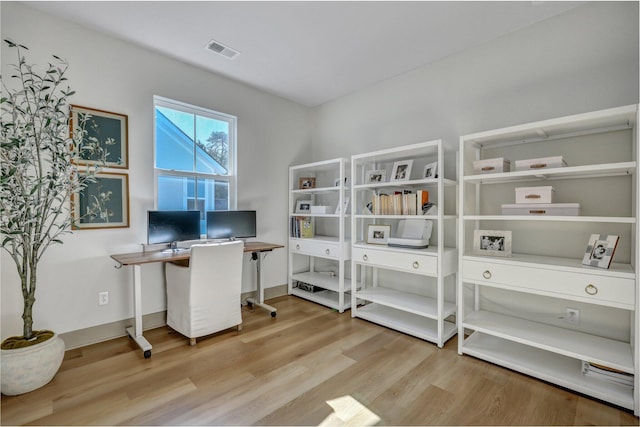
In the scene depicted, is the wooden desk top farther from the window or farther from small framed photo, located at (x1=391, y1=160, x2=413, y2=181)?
small framed photo, located at (x1=391, y1=160, x2=413, y2=181)

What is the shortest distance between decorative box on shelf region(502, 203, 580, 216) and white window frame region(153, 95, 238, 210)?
109 inches

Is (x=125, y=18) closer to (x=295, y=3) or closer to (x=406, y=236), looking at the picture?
(x=295, y=3)

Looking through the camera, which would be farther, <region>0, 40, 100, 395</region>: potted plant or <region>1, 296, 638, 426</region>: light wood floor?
<region>0, 40, 100, 395</region>: potted plant

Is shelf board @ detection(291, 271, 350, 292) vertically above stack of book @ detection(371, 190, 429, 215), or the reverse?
stack of book @ detection(371, 190, 429, 215)

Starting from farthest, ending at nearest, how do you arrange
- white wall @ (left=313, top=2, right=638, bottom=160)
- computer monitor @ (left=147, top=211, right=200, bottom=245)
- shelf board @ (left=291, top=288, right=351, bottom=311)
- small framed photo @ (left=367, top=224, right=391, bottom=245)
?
1. shelf board @ (left=291, top=288, right=351, bottom=311)
2. small framed photo @ (left=367, top=224, right=391, bottom=245)
3. computer monitor @ (left=147, top=211, right=200, bottom=245)
4. white wall @ (left=313, top=2, right=638, bottom=160)

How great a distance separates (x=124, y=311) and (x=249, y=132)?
2.31 meters

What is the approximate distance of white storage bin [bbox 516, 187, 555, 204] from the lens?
2021 mm

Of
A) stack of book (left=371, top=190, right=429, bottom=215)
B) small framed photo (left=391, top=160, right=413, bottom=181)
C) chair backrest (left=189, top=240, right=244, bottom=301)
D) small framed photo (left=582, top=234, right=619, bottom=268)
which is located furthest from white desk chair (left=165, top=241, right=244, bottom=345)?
small framed photo (left=582, top=234, right=619, bottom=268)

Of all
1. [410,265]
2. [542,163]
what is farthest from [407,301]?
[542,163]

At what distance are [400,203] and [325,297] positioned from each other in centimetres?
161

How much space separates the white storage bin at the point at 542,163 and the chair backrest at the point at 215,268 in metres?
2.31

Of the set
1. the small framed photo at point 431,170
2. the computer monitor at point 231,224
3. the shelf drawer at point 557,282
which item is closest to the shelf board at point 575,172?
the small framed photo at point 431,170

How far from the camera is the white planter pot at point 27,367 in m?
1.80

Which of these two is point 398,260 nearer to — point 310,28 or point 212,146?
point 310,28
